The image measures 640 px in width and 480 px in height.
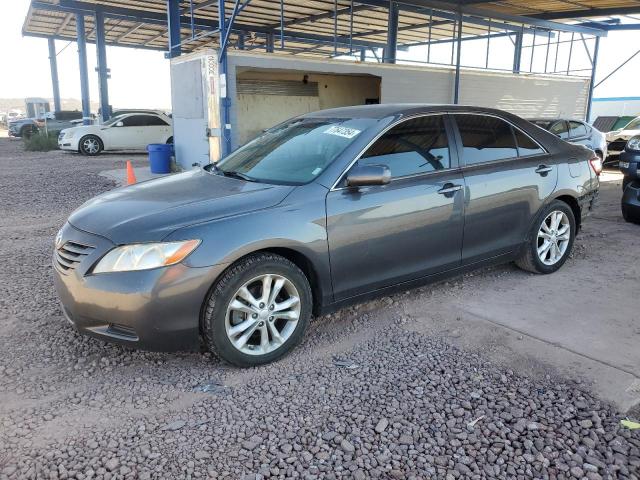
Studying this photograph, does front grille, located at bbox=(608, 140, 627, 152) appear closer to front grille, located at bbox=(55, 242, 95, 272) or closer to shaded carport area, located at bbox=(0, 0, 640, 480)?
shaded carport area, located at bbox=(0, 0, 640, 480)

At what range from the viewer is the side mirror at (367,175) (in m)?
3.71

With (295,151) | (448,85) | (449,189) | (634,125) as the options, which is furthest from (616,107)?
(295,151)

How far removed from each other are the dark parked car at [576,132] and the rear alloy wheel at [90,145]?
46.7 ft

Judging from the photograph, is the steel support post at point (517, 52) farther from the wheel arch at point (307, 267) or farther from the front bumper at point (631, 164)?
the wheel arch at point (307, 267)

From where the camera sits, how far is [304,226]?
11.7 feet

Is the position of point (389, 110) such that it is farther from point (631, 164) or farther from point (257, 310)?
point (631, 164)

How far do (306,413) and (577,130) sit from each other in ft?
40.1

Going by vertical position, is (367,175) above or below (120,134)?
above

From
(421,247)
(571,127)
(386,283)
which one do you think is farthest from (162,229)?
(571,127)

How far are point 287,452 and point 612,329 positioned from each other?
277 centimetres

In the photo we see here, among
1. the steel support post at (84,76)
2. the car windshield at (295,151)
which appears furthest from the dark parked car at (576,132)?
the steel support post at (84,76)

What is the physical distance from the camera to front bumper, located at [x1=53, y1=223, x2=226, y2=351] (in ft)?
10.3

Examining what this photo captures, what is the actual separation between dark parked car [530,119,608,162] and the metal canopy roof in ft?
12.1

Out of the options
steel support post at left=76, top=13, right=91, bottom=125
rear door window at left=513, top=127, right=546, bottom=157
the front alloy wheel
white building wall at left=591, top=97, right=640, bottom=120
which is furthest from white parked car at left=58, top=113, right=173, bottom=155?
white building wall at left=591, top=97, right=640, bottom=120
